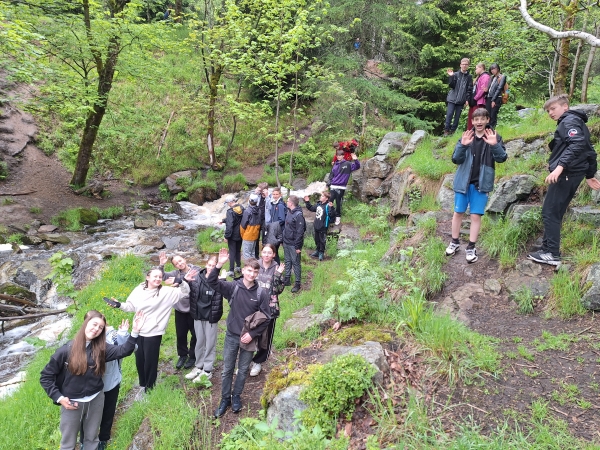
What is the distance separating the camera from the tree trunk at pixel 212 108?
17.1 m

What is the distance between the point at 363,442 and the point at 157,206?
14.8m

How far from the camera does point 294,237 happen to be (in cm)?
847

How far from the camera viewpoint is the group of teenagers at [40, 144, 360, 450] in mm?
4055

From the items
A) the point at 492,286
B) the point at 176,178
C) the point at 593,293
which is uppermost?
the point at 593,293

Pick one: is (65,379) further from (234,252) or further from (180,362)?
(234,252)

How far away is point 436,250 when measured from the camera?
6246mm

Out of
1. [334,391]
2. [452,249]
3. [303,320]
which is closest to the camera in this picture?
[334,391]

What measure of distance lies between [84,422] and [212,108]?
15521 mm

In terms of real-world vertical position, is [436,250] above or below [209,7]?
below

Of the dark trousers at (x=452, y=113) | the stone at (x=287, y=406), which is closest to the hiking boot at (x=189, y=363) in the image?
the stone at (x=287, y=406)

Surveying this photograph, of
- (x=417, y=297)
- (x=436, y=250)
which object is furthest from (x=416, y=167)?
(x=417, y=297)

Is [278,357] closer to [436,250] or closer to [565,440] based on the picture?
[436,250]

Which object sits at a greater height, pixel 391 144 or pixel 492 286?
pixel 391 144

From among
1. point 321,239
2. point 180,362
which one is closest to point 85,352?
point 180,362
